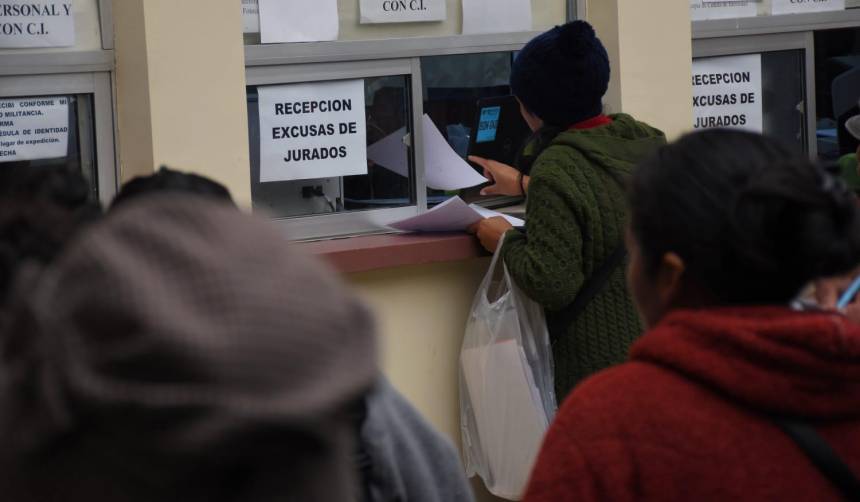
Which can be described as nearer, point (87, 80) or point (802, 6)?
point (87, 80)

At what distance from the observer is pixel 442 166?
14.8ft

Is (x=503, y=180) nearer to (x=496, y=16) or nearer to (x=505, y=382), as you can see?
(x=496, y=16)

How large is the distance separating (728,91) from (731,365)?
3668mm

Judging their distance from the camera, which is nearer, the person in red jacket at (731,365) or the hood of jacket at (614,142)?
the person in red jacket at (731,365)

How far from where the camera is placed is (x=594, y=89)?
3.67 metres

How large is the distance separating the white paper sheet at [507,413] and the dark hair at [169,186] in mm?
1793

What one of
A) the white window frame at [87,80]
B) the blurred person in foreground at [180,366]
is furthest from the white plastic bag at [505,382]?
the blurred person in foreground at [180,366]

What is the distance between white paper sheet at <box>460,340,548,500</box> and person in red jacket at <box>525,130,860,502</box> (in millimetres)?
2059

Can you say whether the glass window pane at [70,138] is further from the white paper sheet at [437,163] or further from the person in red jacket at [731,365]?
the person in red jacket at [731,365]

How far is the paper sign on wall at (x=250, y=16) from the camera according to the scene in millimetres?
4055

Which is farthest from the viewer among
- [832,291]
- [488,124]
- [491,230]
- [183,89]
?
[488,124]

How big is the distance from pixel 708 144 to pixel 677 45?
3038mm

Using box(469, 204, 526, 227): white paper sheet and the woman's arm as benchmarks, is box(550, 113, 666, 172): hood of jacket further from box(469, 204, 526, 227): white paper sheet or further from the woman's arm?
box(469, 204, 526, 227): white paper sheet

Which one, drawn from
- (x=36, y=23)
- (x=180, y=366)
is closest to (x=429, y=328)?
(x=36, y=23)
